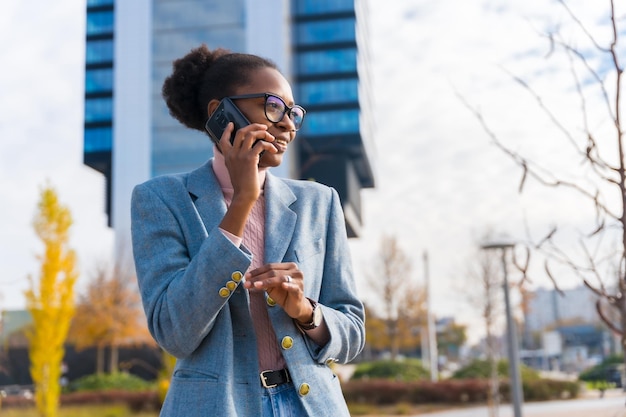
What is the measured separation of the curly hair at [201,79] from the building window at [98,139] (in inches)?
1759

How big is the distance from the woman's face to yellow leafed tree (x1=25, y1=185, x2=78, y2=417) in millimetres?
13872

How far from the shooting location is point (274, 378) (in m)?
1.49

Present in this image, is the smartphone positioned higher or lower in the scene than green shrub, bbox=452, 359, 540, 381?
higher

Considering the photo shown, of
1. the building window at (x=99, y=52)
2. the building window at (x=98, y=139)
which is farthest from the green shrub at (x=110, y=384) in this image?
the building window at (x=99, y=52)

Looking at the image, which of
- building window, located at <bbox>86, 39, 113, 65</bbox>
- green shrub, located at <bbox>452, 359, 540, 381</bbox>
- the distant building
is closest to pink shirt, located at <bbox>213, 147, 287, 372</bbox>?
green shrub, located at <bbox>452, 359, 540, 381</bbox>

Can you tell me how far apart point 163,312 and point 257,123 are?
0.47 meters

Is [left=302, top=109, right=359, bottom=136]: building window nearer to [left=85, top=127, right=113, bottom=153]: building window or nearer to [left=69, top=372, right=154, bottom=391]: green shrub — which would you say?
[left=85, top=127, right=113, bottom=153]: building window

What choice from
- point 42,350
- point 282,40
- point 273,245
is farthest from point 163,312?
point 282,40

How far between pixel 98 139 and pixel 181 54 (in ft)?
26.7

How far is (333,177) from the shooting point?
143 feet

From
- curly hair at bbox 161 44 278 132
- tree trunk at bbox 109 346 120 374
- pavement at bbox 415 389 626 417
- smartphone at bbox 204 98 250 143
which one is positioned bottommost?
pavement at bbox 415 389 626 417

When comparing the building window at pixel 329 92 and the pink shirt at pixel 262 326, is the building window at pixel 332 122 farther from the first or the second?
A: the pink shirt at pixel 262 326

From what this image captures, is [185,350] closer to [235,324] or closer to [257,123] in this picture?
[235,324]

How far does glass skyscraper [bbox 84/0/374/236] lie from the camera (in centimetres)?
4125
